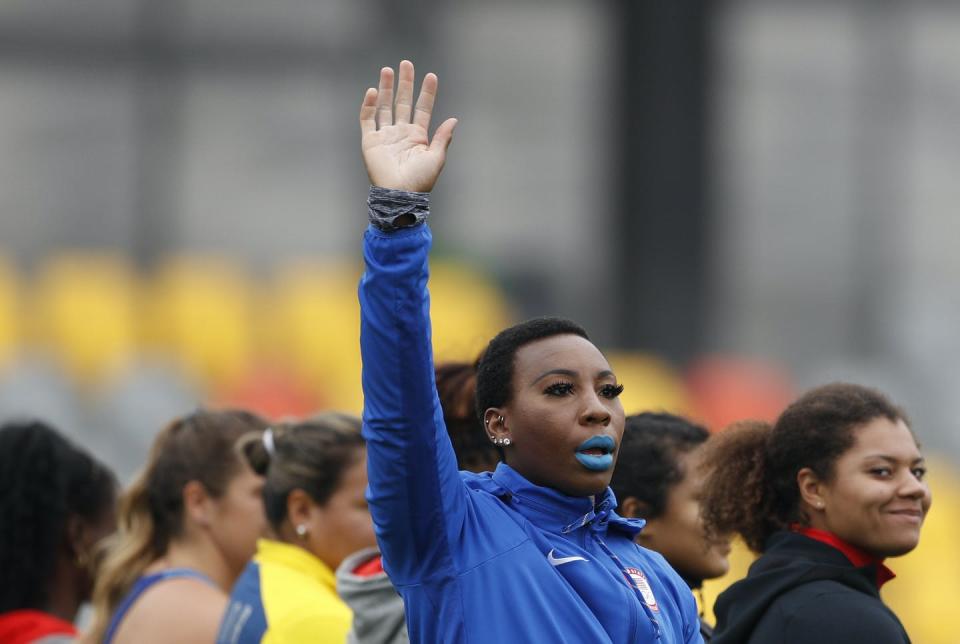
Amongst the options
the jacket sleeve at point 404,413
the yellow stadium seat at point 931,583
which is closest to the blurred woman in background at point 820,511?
the jacket sleeve at point 404,413

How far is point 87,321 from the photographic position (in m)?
11.7

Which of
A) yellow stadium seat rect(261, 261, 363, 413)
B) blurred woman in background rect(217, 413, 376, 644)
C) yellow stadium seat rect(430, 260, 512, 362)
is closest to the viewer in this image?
blurred woman in background rect(217, 413, 376, 644)

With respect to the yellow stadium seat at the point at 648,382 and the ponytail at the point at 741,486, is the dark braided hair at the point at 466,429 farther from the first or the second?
the yellow stadium seat at the point at 648,382

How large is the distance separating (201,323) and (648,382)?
10.2ft

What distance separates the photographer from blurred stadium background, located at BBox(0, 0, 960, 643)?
12117 mm

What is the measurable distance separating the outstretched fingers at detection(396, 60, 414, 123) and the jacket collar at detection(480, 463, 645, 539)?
579 mm

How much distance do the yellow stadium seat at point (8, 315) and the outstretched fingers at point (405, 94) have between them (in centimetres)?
838

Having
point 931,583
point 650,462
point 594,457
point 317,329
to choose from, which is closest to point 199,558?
point 650,462

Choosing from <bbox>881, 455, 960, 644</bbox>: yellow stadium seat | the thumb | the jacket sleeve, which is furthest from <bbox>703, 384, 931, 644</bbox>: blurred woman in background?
<bbox>881, 455, 960, 644</bbox>: yellow stadium seat

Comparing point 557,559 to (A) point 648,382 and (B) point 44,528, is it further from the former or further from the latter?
(A) point 648,382

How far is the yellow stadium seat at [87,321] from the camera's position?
1151cm

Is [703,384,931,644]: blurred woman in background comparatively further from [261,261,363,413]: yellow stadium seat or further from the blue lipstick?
[261,261,363,413]: yellow stadium seat

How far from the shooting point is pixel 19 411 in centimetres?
987

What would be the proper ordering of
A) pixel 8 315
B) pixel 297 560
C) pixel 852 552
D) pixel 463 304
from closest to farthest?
pixel 852 552 < pixel 297 560 < pixel 8 315 < pixel 463 304
